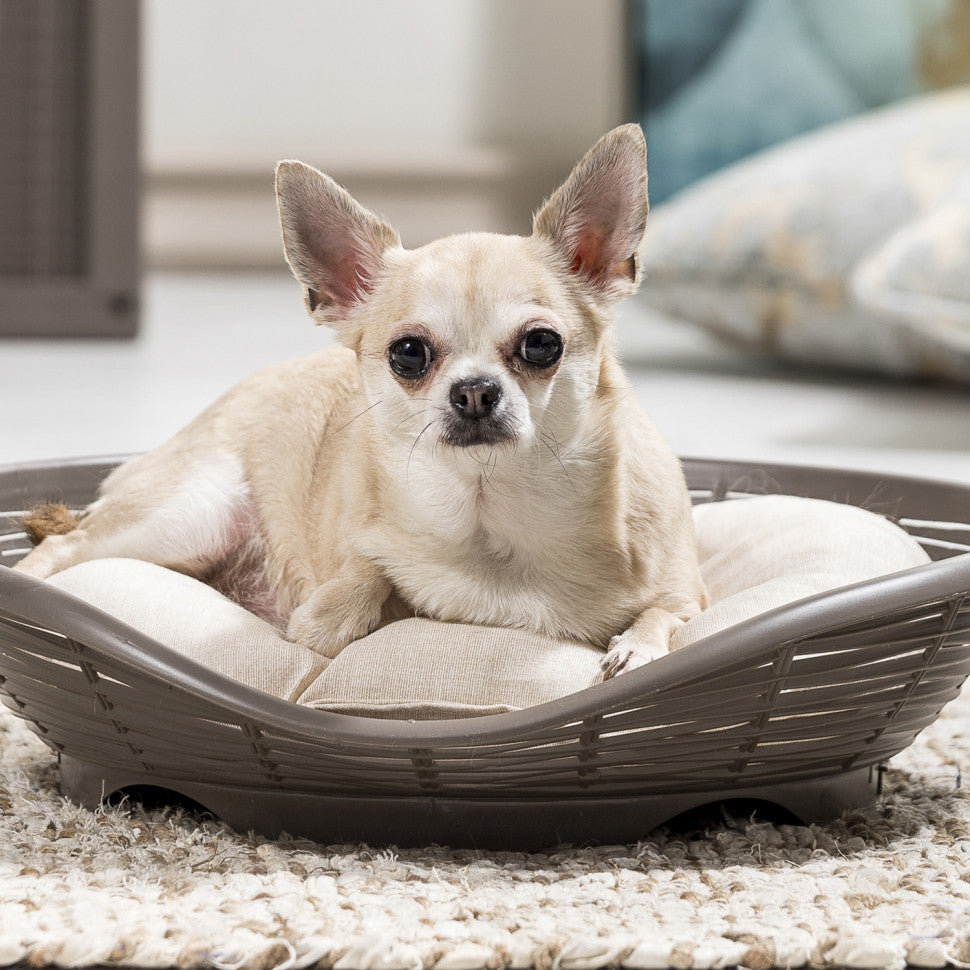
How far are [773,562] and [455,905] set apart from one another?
548 mm

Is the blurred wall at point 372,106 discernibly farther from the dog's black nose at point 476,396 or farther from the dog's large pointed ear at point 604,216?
the dog's black nose at point 476,396

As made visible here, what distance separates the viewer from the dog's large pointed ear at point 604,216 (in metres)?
1.31

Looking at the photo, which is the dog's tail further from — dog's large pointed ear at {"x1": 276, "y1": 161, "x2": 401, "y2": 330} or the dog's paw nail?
the dog's paw nail

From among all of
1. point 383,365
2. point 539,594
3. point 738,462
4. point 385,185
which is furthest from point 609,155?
point 385,185

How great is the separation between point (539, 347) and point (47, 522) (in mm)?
702

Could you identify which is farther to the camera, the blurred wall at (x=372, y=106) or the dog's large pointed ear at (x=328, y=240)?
the blurred wall at (x=372, y=106)

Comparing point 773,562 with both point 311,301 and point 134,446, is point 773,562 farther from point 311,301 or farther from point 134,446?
point 134,446

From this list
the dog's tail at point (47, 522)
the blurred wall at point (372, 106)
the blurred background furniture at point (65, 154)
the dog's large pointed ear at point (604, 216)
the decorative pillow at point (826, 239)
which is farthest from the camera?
the blurred wall at point (372, 106)

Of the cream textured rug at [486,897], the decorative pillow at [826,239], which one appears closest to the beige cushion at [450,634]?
the cream textured rug at [486,897]

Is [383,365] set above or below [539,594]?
above

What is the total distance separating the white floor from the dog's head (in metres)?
0.87

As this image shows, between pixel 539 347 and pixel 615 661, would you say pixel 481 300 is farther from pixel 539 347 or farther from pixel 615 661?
pixel 615 661

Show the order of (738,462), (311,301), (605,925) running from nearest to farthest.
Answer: (605,925)
(311,301)
(738,462)

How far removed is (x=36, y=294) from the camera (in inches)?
151
